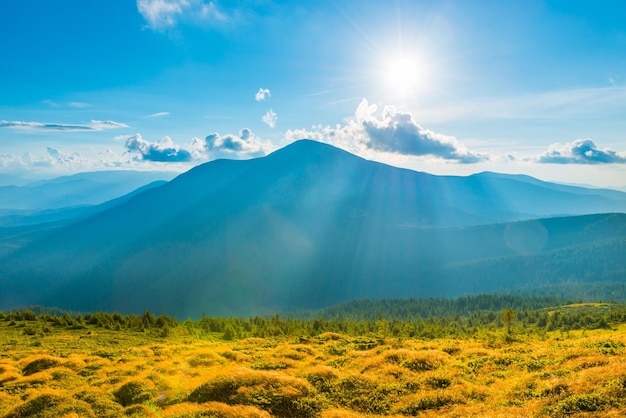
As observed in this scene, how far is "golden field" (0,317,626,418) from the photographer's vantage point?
22344 mm

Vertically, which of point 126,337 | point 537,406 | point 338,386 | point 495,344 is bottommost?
point 126,337

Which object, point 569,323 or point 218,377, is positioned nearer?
point 218,377

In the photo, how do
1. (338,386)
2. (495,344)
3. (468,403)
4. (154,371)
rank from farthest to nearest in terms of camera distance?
(495,344), (154,371), (338,386), (468,403)

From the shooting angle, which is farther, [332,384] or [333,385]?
[332,384]

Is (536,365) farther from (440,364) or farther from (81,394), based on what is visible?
(81,394)

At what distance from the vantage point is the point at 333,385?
27.6 m

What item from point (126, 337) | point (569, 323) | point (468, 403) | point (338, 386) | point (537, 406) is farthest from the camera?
point (569, 323)

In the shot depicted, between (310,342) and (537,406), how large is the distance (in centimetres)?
4033

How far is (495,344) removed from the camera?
45406 mm

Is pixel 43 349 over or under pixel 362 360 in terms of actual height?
under

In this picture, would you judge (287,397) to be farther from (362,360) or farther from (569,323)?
(569,323)

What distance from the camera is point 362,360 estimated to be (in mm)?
36625

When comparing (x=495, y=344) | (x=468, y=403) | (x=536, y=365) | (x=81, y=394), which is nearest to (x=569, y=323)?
(x=495, y=344)

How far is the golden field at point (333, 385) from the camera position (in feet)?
73.3
